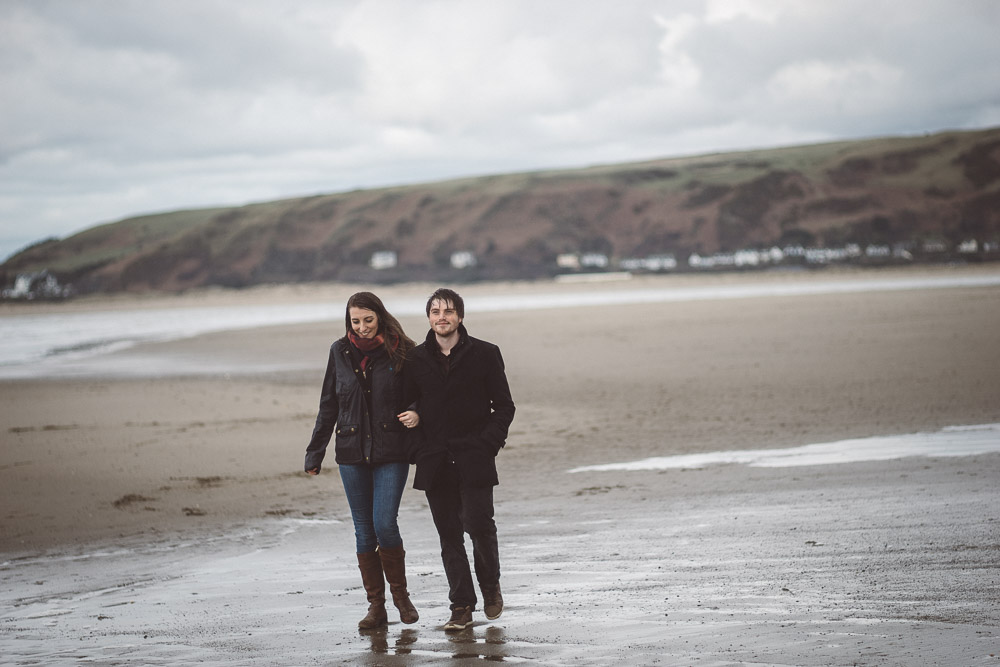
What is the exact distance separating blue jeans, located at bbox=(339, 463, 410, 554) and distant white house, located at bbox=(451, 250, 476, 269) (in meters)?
94.2

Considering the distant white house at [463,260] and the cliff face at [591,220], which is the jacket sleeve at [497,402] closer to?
the cliff face at [591,220]

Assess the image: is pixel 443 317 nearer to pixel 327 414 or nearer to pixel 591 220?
pixel 327 414

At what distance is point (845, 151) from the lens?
11200 centimetres

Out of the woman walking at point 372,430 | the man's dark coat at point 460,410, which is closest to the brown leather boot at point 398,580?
the woman walking at point 372,430

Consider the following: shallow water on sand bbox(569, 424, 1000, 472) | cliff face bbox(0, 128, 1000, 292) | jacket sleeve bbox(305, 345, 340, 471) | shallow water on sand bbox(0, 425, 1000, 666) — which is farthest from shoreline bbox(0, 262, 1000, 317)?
jacket sleeve bbox(305, 345, 340, 471)

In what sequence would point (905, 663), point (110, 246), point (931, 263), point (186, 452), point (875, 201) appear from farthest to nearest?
1. point (110, 246)
2. point (875, 201)
3. point (931, 263)
4. point (186, 452)
5. point (905, 663)

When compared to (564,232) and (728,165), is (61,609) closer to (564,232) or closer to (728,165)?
(564,232)

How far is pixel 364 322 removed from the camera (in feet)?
18.7

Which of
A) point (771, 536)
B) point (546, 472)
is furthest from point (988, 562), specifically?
point (546, 472)

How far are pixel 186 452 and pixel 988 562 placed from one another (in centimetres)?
941

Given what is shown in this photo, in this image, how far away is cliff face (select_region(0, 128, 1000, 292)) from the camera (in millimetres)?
95250

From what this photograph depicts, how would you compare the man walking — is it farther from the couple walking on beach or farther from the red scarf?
the red scarf

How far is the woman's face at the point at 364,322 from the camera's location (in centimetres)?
570

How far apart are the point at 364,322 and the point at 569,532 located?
286cm
